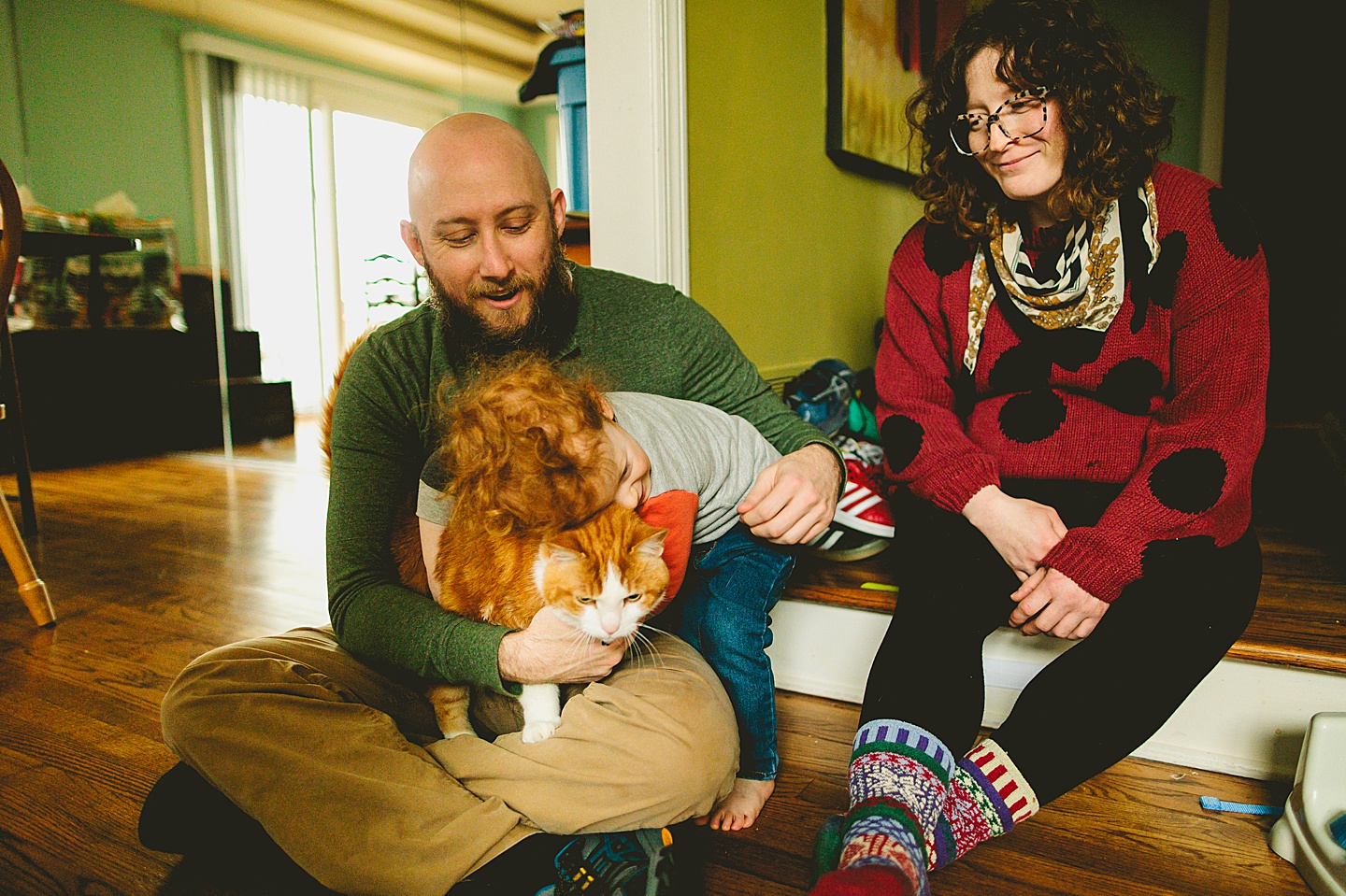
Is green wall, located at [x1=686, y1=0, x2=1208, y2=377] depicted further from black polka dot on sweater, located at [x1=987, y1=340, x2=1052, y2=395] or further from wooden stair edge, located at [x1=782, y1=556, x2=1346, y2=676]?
black polka dot on sweater, located at [x1=987, y1=340, x2=1052, y2=395]

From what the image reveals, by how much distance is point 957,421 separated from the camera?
1.22 metres

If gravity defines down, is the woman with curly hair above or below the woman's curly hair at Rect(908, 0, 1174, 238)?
below

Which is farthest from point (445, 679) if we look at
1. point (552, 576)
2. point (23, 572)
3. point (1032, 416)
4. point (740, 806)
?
point (23, 572)

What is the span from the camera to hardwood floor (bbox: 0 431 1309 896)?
1.03m

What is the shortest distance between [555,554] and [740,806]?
53 cm

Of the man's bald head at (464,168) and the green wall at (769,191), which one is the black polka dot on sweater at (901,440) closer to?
the man's bald head at (464,168)

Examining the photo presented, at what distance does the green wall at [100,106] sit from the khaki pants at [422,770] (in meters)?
4.61

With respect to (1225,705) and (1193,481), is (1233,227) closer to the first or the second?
(1193,481)

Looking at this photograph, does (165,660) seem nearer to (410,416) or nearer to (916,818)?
(410,416)

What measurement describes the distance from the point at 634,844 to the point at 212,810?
513 millimetres

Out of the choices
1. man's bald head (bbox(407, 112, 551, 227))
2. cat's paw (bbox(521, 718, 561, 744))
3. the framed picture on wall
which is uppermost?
the framed picture on wall

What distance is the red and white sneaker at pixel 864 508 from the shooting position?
159cm

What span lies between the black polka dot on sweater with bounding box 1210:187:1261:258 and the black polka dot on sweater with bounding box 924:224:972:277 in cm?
31

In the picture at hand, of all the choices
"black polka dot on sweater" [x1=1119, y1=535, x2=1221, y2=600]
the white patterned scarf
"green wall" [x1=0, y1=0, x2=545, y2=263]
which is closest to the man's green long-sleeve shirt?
the white patterned scarf
